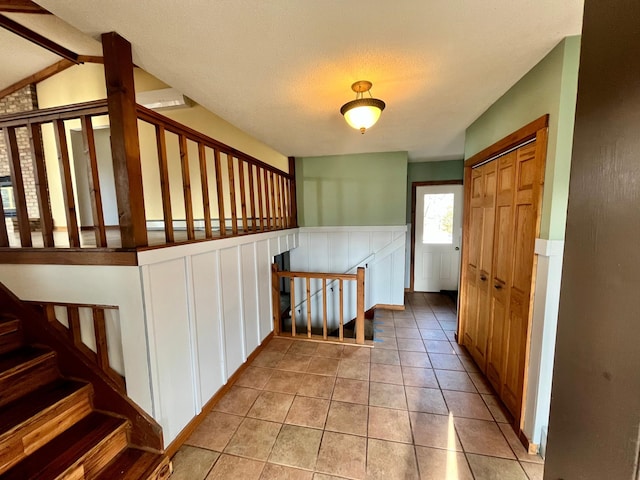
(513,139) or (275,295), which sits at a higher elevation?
(513,139)

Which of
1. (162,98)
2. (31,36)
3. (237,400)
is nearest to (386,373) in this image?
(237,400)

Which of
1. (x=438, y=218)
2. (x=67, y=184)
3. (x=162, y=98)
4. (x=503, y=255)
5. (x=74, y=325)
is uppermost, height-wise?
(x=162, y=98)

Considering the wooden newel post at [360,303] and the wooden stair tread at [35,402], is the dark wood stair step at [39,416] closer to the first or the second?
the wooden stair tread at [35,402]

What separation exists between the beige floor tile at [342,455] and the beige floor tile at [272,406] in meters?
0.41

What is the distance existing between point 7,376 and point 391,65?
2887mm

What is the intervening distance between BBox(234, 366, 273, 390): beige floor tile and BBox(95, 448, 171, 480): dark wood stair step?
86 cm

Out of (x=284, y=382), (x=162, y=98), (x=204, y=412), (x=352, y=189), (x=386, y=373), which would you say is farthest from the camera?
(x=352, y=189)

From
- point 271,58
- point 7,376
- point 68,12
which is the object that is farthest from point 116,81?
point 7,376

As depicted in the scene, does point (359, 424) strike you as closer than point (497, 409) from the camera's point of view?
Yes

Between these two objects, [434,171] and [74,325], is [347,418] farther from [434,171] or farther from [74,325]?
[434,171]

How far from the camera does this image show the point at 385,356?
285 cm

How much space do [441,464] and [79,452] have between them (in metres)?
2.05

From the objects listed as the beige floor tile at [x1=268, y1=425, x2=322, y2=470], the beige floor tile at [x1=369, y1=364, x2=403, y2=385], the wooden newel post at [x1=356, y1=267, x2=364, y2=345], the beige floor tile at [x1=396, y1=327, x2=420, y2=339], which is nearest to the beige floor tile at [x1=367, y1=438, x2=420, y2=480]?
the beige floor tile at [x1=268, y1=425, x2=322, y2=470]

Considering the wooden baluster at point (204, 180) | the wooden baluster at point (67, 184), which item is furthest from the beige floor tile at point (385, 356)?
the wooden baluster at point (67, 184)
